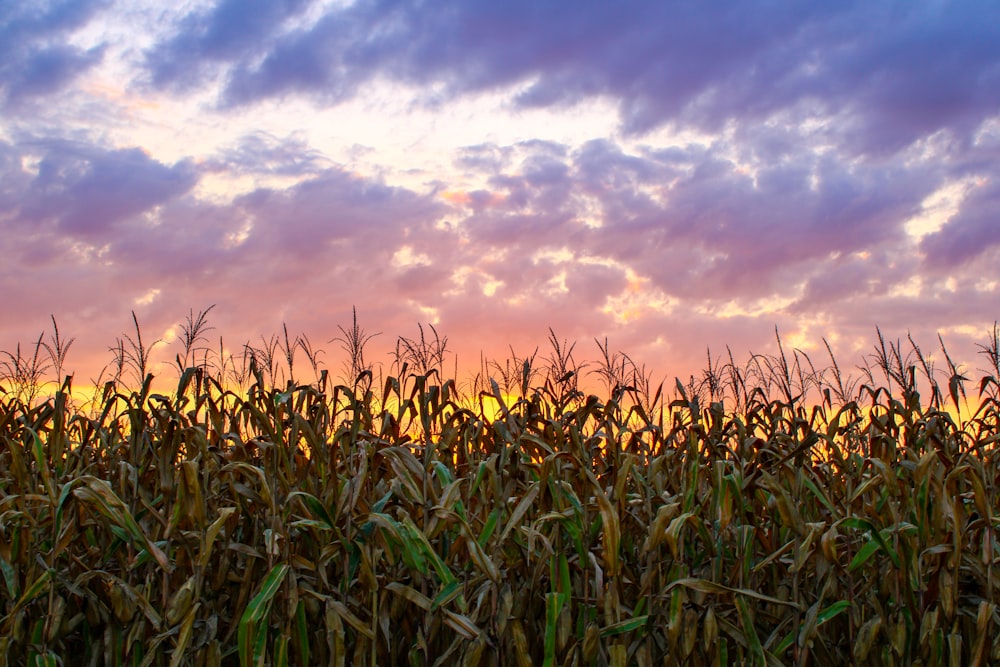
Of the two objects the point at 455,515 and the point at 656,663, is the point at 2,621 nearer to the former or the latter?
the point at 455,515

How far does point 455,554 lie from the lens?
9.83ft

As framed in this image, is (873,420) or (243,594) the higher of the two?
(873,420)

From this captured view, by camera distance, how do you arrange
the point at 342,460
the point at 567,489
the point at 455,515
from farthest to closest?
the point at 342,460
the point at 567,489
the point at 455,515

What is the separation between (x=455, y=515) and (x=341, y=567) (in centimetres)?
56

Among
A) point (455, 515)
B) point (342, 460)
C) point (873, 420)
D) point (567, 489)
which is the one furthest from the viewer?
point (873, 420)

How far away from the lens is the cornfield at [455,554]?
2.71m

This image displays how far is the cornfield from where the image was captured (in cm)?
271

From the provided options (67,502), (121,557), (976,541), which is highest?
(67,502)

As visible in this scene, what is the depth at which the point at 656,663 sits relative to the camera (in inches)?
117

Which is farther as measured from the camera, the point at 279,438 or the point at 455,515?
the point at 279,438

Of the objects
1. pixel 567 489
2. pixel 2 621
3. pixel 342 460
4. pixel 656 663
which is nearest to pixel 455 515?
pixel 567 489

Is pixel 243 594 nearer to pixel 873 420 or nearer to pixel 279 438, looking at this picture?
pixel 279 438

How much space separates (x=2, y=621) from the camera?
2906 mm

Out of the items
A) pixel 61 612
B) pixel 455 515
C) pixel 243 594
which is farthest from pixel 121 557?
pixel 455 515
